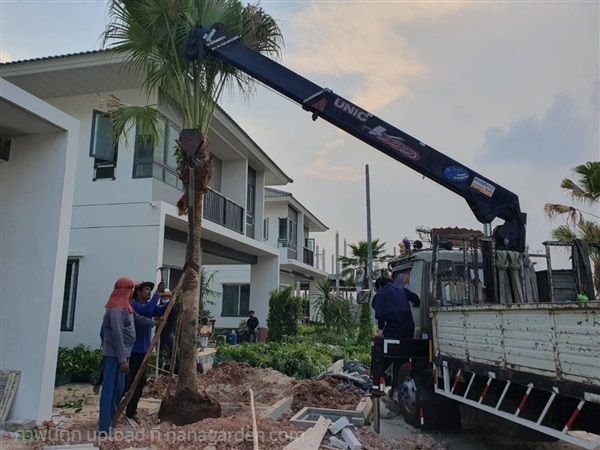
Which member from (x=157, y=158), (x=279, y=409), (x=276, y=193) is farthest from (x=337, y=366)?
(x=276, y=193)

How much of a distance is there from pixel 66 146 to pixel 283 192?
767 inches

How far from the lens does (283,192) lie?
85.1 feet

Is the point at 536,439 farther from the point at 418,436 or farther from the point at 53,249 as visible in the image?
the point at 53,249

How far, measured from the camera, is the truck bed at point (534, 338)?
137 inches

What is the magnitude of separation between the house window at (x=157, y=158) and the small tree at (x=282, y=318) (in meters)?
6.11

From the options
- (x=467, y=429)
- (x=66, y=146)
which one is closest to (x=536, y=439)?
(x=467, y=429)

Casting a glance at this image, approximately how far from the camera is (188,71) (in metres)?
7.25

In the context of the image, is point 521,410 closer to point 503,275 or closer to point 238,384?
point 503,275

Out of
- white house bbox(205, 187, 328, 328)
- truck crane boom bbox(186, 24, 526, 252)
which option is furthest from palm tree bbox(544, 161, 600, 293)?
white house bbox(205, 187, 328, 328)

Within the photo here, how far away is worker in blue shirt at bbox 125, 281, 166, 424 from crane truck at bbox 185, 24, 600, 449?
124 inches

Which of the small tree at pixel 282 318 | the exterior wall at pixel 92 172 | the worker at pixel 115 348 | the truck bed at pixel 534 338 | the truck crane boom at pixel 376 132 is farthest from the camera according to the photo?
the small tree at pixel 282 318

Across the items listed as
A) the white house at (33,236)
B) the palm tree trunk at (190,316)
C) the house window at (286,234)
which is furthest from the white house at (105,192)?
the house window at (286,234)

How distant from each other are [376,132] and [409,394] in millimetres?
3863

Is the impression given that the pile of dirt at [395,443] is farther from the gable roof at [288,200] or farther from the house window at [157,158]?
the gable roof at [288,200]
